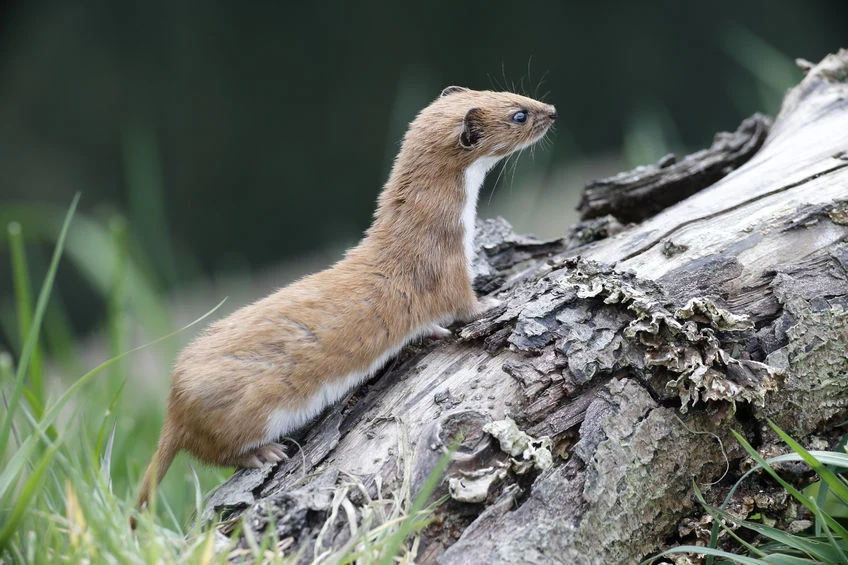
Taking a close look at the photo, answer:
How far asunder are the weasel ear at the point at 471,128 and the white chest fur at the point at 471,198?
12 centimetres

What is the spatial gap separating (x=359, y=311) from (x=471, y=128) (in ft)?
3.80

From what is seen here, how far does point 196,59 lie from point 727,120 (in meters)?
5.98

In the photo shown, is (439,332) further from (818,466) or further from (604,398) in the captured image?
(818,466)

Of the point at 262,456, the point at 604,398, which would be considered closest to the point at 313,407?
the point at 262,456

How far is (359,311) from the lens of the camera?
129 inches

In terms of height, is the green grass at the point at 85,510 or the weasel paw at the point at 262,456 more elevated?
the green grass at the point at 85,510

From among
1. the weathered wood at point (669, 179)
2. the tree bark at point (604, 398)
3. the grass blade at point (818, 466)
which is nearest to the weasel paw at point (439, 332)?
the tree bark at point (604, 398)

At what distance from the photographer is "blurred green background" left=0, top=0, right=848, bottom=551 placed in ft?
25.1

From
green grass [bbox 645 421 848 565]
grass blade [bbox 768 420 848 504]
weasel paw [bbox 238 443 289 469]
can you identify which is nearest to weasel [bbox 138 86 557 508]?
weasel paw [bbox 238 443 289 469]

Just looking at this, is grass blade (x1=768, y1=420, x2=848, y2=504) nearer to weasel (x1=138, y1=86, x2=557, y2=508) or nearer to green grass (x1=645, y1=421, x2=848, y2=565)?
green grass (x1=645, y1=421, x2=848, y2=565)

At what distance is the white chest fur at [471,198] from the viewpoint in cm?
376

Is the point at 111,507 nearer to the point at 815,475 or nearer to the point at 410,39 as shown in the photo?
the point at 815,475

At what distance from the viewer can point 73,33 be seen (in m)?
7.66

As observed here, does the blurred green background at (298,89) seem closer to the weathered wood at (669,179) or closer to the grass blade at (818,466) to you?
the weathered wood at (669,179)
